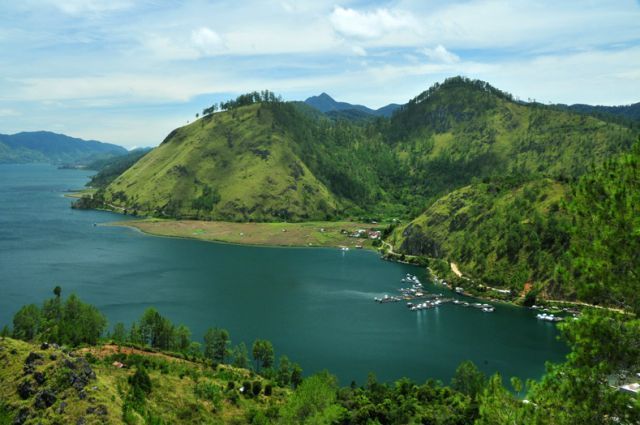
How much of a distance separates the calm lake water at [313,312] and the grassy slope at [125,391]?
89.2 feet

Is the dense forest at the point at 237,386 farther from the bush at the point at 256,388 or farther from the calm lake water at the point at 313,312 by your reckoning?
the calm lake water at the point at 313,312

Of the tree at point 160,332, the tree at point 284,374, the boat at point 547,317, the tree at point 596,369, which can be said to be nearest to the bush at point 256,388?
the tree at point 284,374

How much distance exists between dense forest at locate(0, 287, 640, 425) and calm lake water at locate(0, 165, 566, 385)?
1290 cm

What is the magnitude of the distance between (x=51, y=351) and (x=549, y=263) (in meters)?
142

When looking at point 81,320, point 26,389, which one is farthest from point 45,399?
point 81,320

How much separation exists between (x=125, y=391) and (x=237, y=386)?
20.2 meters

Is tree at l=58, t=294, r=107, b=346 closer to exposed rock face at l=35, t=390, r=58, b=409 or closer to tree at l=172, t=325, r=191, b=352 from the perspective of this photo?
tree at l=172, t=325, r=191, b=352

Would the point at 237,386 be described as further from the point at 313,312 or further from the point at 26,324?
the point at 313,312

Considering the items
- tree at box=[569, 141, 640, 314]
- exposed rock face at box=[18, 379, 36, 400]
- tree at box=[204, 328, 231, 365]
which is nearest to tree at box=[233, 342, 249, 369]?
tree at box=[204, 328, 231, 365]

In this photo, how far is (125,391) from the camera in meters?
63.3

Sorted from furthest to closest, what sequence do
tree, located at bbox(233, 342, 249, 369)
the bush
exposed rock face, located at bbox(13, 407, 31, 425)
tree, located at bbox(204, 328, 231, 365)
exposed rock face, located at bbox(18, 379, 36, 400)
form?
tree, located at bbox(204, 328, 231, 365) < tree, located at bbox(233, 342, 249, 369) < the bush < exposed rock face, located at bbox(18, 379, 36, 400) < exposed rock face, located at bbox(13, 407, 31, 425)

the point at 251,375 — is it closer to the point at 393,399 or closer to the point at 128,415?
the point at 393,399

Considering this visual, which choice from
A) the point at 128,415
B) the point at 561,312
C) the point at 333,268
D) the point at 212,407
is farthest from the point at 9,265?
the point at 561,312

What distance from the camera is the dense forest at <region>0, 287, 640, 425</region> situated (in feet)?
64.2
